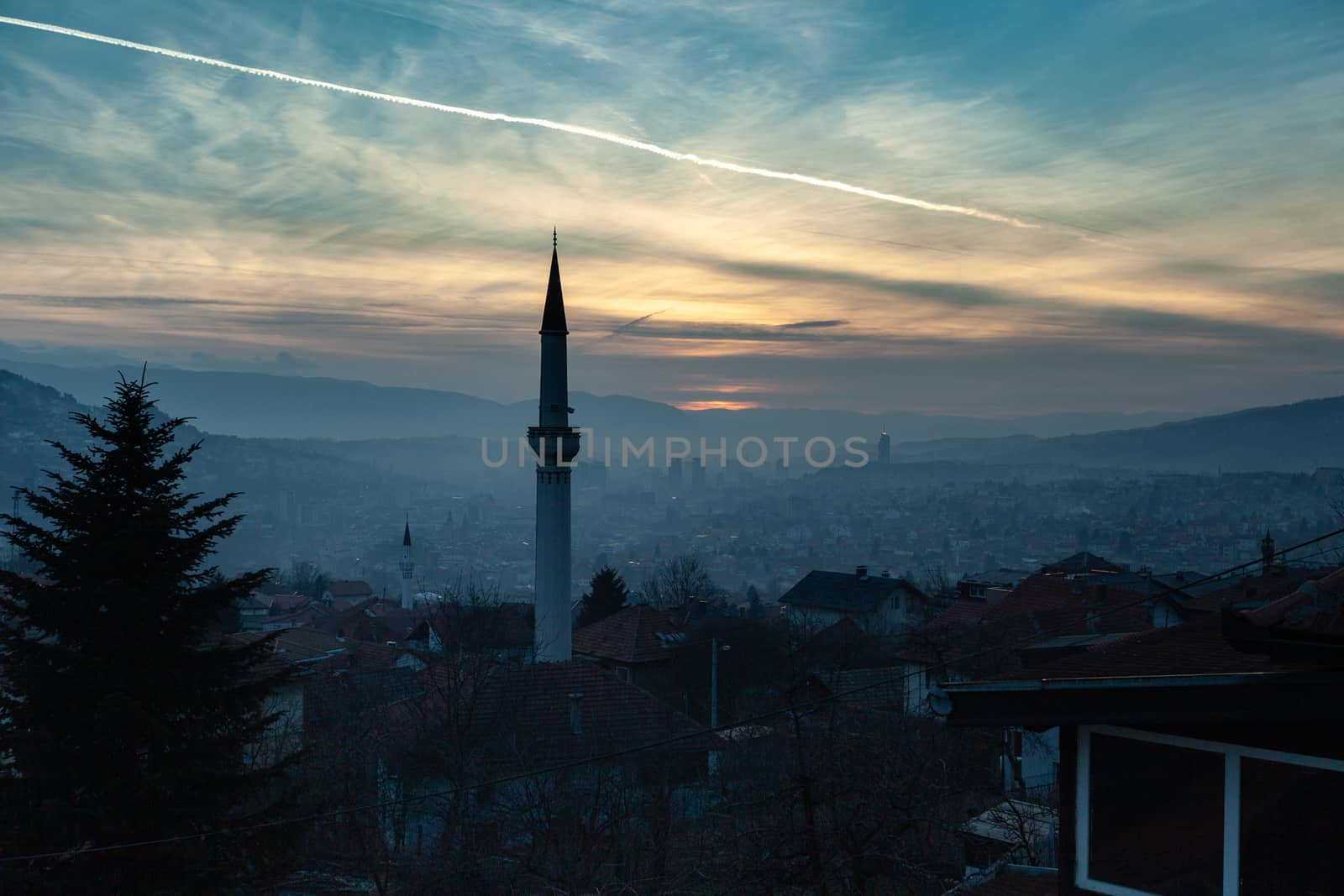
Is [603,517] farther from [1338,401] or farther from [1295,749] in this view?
[1295,749]

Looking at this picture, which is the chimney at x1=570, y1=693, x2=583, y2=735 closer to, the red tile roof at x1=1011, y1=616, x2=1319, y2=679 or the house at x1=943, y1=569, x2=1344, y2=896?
the red tile roof at x1=1011, y1=616, x2=1319, y2=679

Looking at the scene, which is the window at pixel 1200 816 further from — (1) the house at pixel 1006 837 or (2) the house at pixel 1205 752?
(1) the house at pixel 1006 837

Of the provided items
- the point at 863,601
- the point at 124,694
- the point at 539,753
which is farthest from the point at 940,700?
the point at 863,601

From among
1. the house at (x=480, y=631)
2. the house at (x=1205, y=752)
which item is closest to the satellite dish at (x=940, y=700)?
the house at (x=1205, y=752)

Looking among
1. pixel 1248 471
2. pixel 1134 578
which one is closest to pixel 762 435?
pixel 1248 471

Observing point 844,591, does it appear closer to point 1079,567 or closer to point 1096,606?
point 1079,567

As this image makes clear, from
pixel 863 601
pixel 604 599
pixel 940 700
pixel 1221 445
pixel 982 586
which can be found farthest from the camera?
pixel 1221 445
